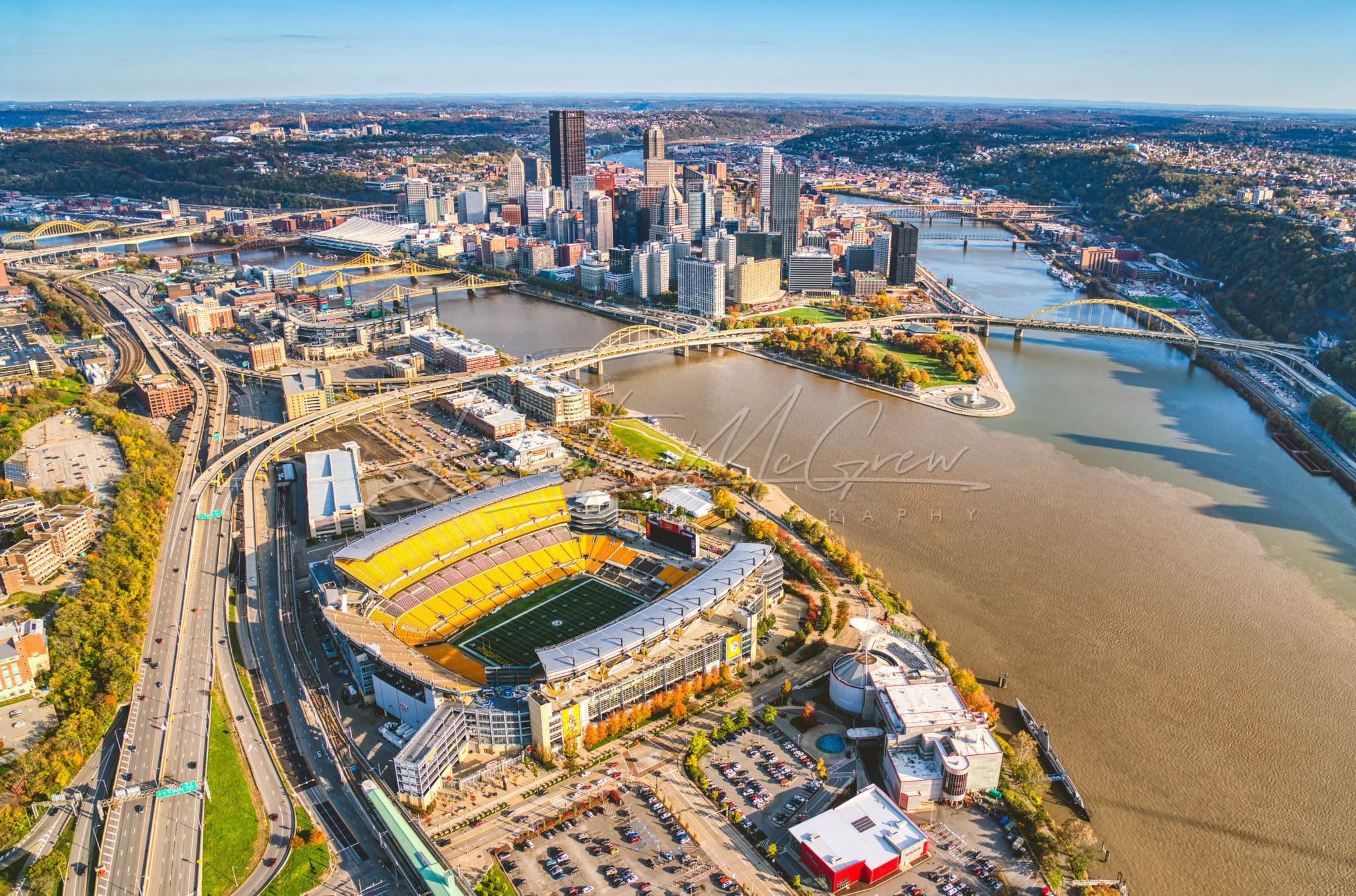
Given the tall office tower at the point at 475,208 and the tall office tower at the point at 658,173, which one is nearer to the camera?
the tall office tower at the point at 475,208

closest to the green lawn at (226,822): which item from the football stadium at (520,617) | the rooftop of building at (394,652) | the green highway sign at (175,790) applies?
the green highway sign at (175,790)

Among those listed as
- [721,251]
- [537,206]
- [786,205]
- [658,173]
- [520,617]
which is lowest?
[520,617]

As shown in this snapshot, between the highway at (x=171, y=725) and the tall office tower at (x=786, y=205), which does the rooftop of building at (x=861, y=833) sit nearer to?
the highway at (x=171, y=725)

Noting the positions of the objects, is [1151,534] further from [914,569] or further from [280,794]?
[280,794]

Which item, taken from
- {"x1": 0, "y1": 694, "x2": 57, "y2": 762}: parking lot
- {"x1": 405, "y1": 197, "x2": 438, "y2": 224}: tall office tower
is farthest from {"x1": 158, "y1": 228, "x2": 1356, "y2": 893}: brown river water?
{"x1": 405, "y1": 197, "x2": 438, "y2": 224}: tall office tower

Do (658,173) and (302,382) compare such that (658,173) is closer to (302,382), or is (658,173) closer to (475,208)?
(475,208)

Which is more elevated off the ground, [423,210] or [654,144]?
[654,144]

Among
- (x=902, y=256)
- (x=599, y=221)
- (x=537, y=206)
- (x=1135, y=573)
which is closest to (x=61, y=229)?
(x=537, y=206)

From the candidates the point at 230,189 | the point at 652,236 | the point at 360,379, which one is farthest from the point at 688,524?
the point at 230,189
